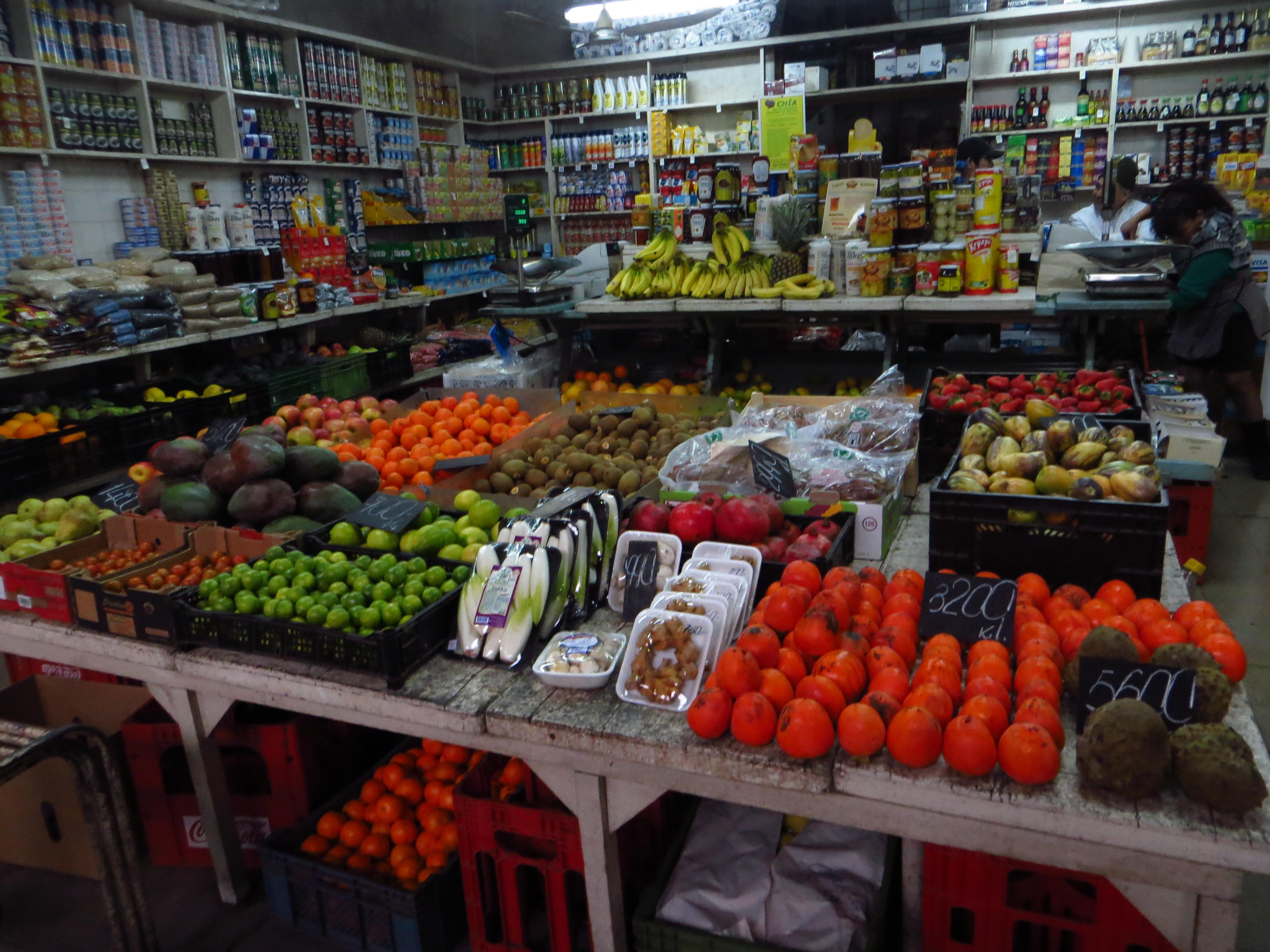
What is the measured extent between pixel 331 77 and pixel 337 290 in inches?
77.8

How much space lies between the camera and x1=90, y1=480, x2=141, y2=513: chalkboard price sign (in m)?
2.69

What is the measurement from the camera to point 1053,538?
183 cm

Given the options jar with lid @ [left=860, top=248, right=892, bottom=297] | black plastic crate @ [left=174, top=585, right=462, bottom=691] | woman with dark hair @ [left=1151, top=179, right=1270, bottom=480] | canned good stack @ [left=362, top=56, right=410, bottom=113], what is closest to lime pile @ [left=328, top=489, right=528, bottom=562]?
black plastic crate @ [left=174, top=585, right=462, bottom=691]

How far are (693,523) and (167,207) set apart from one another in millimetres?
5002

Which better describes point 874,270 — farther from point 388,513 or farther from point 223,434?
point 223,434

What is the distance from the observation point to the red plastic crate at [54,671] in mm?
2693

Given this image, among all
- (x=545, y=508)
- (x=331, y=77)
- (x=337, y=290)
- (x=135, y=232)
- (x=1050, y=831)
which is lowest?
(x=1050, y=831)

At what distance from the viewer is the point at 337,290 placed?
19.8 ft

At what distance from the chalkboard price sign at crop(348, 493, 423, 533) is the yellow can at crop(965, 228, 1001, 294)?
2.71m

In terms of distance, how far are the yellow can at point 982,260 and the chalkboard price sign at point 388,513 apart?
2.71m

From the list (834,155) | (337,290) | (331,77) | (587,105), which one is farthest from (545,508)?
(587,105)

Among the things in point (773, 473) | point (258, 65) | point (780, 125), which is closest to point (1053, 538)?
point (773, 473)

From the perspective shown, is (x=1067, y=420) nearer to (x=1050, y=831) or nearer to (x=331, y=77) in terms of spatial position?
(x=1050, y=831)

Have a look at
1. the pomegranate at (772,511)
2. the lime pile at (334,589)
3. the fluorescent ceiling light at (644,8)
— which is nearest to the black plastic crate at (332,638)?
the lime pile at (334,589)
